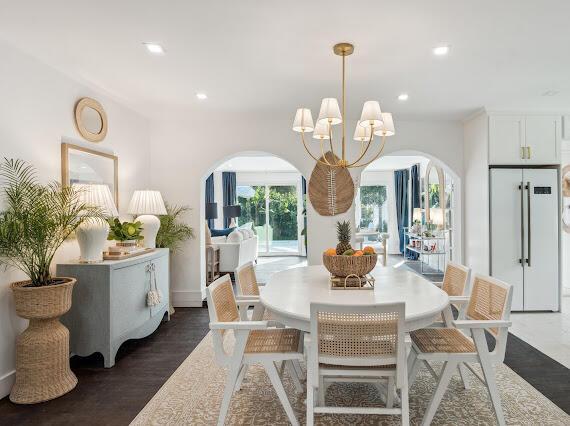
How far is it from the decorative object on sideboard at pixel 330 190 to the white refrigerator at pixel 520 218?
5.55 ft

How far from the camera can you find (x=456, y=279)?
2.63 m

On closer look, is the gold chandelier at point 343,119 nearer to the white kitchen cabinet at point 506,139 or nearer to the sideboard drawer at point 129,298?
the sideboard drawer at point 129,298

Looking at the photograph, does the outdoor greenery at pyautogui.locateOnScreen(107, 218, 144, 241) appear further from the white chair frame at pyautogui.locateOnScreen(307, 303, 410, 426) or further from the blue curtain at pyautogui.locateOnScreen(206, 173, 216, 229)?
the blue curtain at pyautogui.locateOnScreen(206, 173, 216, 229)

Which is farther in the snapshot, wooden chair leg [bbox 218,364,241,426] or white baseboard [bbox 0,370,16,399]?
white baseboard [bbox 0,370,16,399]

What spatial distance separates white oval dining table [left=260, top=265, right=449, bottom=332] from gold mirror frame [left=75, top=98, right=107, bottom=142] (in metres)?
2.22

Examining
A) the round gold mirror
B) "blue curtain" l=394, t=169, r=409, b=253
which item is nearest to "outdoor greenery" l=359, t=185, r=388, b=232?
"blue curtain" l=394, t=169, r=409, b=253

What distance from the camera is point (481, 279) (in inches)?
90.0

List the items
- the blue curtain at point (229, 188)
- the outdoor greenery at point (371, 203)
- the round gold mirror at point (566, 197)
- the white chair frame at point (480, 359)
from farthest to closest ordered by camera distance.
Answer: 1. the blue curtain at point (229, 188)
2. the outdoor greenery at point (371, 203)
3. the round gold mirror at point (566, 197)
4. the white chair frame at point (480, 359)

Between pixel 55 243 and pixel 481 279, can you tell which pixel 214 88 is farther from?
pixel 481 279

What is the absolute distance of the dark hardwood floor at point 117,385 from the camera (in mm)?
2217

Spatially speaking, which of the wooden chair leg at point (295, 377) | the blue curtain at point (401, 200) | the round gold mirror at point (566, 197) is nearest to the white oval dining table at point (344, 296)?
the wooden chair leg at point (295, 377)

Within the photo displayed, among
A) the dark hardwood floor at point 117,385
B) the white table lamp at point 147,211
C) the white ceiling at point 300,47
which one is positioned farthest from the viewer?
the white table lamp at point 147,211

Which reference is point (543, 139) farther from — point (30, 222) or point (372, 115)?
point (30, 222)

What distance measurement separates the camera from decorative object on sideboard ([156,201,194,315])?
14.0 ft
